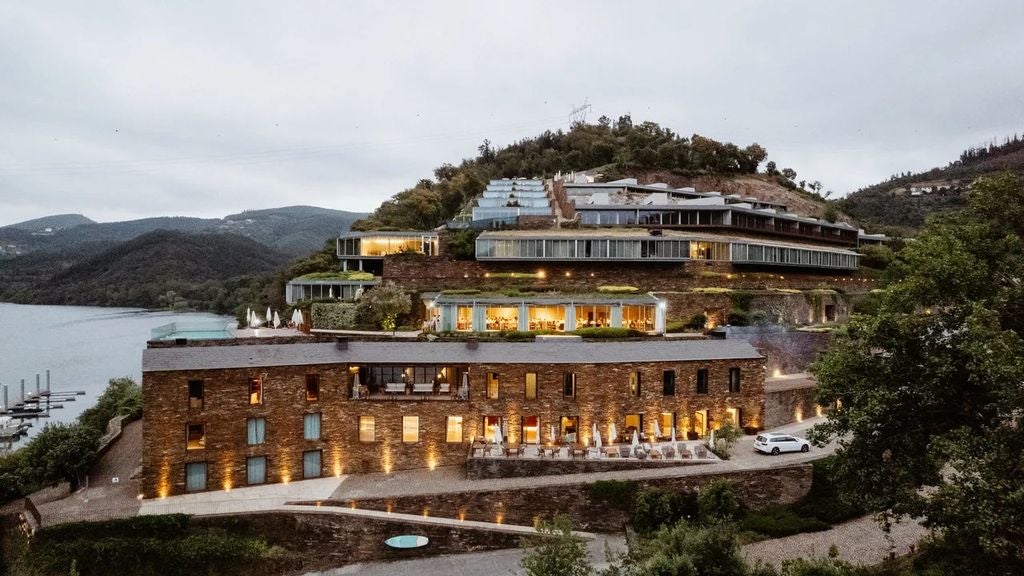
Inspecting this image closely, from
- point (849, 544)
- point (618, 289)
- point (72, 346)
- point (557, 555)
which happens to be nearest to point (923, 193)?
point (618, 289)

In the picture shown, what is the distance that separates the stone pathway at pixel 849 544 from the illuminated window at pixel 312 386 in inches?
712

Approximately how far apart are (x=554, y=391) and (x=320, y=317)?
16096 mm

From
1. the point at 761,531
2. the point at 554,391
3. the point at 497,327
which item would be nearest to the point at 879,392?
the point at 761,531

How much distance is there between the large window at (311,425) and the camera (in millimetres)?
25312

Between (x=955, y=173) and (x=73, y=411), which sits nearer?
(x=73, y=411)

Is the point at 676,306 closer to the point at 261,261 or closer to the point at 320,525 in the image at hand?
the point at 320,525

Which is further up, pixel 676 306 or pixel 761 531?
pixel 676 306

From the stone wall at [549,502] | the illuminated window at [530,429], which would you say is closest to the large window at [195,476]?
the stone wall at [549,502]

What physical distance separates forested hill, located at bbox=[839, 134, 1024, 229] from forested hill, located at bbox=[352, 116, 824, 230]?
17889 mm

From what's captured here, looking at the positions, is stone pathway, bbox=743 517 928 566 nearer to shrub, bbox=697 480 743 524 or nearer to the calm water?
shrub, bbox=697 480 743 524

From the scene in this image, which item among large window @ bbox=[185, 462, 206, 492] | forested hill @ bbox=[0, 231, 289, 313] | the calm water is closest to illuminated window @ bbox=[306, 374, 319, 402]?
large window @ bbox=[185, 462, 206, 492]

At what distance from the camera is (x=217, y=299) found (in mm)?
105438

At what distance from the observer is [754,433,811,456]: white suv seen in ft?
A: 84.2

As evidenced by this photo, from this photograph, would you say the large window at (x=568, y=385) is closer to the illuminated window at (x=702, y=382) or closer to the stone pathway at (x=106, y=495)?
the illuminated window at (x=702, y=382)
